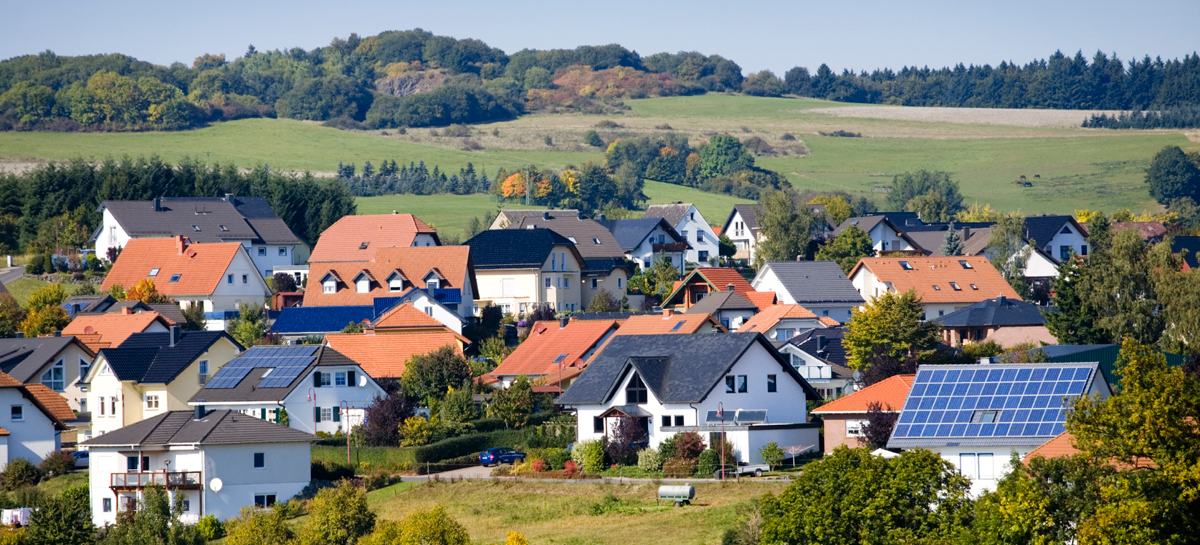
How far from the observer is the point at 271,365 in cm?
6212

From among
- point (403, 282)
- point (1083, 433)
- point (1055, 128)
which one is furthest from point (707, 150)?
point (1083, 433)

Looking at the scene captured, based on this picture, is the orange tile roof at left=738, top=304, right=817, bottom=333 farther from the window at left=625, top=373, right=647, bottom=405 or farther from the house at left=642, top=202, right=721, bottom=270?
the house at left=642, top=202, right=721, bottom=270

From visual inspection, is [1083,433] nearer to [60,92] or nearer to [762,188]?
[762,188]

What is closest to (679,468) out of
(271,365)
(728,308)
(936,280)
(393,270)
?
(271,365)

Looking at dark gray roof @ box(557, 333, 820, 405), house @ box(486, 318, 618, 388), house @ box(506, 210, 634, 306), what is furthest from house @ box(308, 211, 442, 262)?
dark gray roof @ box(557, 333, 820, 405)

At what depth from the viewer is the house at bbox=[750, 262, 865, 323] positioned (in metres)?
83.9

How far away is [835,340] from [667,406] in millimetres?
16482

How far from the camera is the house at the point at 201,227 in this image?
308 ft

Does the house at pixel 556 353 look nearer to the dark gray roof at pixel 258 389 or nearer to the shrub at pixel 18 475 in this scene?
the dark gray roof at pixel 258 389

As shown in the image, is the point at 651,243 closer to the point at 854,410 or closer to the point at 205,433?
the point at 854,410

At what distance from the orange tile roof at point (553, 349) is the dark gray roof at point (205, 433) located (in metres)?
13.8

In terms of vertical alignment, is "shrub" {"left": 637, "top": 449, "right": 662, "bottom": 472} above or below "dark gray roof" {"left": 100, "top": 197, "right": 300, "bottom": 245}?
below

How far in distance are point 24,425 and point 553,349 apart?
21.9m

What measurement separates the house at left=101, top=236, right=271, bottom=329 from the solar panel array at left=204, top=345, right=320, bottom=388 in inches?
693
